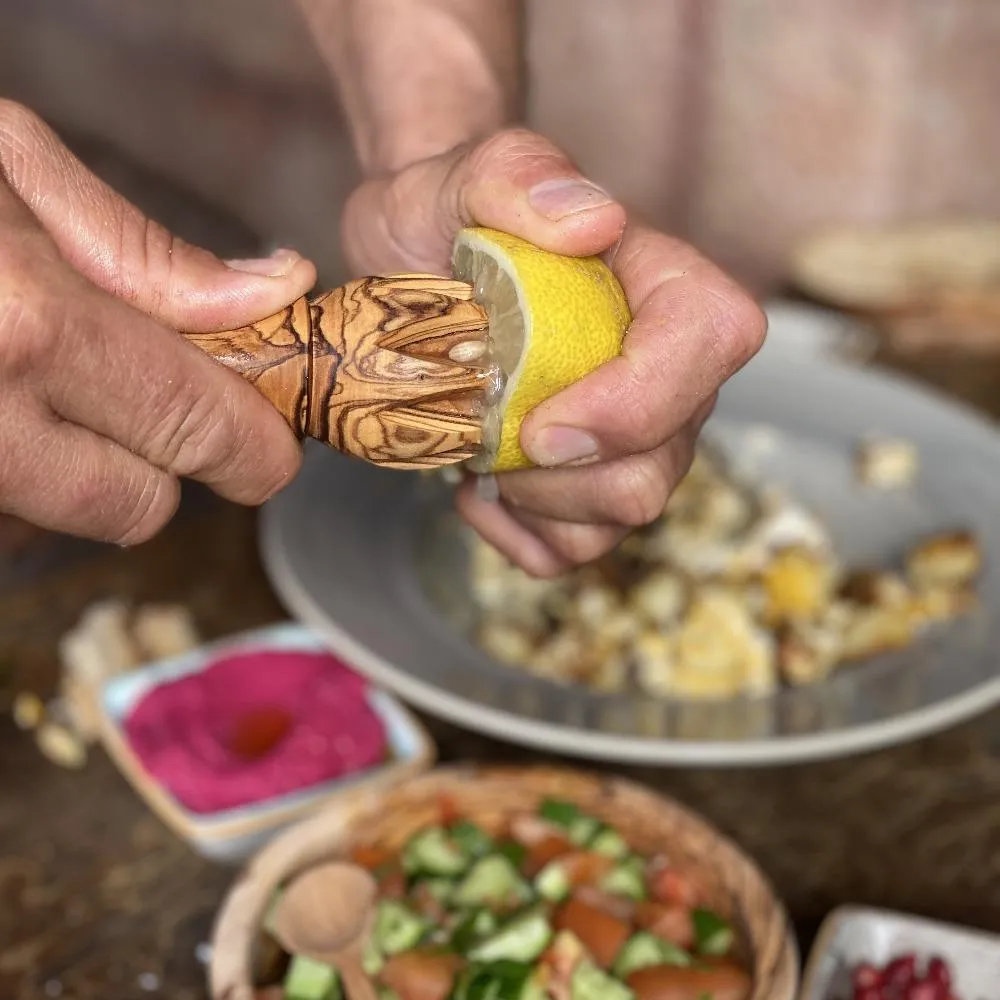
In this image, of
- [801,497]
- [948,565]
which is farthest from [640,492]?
[801,497]

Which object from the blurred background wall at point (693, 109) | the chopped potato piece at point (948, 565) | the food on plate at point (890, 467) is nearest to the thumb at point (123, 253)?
the chopped potato piece at point (948, 565)

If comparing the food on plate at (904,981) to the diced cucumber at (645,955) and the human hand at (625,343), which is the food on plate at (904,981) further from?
the human hand at (625,343)

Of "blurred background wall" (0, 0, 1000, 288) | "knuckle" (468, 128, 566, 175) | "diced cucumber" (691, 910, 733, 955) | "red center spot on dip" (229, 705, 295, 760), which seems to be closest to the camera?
"knuckle" (468, 128, 566, 175)

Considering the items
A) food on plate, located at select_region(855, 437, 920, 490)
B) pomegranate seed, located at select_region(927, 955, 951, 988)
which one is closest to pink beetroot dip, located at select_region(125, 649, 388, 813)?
pomegranate seed, located at select_region(927, 955, 951, 988)

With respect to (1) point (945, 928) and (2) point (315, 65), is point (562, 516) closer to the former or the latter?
(1) point (945, 928)

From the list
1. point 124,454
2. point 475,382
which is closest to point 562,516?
point 475,382

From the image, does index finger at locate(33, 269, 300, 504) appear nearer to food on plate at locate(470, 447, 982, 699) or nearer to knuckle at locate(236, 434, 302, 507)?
knuckle at locate(236, 434, 302, 507)
